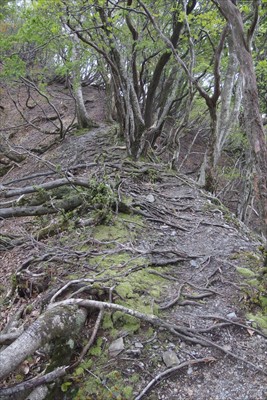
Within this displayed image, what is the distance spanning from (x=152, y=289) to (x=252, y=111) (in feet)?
7.15

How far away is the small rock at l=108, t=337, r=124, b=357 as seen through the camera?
8.84ft

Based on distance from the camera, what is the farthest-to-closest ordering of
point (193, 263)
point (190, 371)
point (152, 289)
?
1. point (193, 263)
2. point (152, 289)
3. point (190, 371)

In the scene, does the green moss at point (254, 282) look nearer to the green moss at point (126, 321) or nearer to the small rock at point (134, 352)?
the green moss at point (126, 321)

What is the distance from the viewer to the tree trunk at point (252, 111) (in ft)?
9.61

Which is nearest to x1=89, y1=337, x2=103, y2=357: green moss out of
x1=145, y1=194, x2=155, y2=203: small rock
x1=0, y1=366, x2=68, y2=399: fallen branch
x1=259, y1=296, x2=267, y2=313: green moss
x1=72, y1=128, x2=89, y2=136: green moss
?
x1=0, y1=366, x2=68, y2=399: fallen branch

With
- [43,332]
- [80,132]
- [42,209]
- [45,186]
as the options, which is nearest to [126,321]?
[43,332]

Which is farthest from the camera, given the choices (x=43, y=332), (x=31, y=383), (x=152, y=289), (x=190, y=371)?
(x=152, y=289)

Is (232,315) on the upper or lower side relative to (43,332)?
lower

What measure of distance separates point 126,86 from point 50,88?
15945mm

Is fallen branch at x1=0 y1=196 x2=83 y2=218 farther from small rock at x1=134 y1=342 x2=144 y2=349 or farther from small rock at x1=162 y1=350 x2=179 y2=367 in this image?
small rock at x1=162 y1=350 x2=179 y2=367

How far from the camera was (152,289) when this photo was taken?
3.55 m

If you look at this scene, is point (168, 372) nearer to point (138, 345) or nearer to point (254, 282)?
point (138, 345)

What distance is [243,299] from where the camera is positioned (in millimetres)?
3322

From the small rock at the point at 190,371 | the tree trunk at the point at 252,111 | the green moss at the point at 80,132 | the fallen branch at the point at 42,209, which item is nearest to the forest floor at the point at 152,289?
the small rock at the point at 190,371
